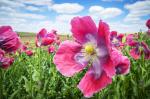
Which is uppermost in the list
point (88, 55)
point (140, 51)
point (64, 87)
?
point (88, 55)

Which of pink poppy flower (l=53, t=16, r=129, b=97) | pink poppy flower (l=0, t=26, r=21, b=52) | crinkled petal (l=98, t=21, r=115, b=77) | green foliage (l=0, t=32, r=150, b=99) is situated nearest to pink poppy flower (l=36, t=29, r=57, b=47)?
green foliage (l=0, t=32, r=150, b=99)

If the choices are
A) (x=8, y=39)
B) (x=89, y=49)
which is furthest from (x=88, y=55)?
(x=8, y=39)

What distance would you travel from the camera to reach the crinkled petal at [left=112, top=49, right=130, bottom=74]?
0.94m

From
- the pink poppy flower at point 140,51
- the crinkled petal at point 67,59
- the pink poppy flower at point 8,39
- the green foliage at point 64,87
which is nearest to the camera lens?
the crinkled petal at point 67,59

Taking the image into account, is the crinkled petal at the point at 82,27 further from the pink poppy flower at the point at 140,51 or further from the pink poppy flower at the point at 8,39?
the pink poppy flower at the point at 140,51

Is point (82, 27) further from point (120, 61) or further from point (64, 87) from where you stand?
point (64, 87)

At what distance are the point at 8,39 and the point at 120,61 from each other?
61 centimetres

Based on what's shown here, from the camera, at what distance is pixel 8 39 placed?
1446 mm

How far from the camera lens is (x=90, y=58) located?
1.07 metres

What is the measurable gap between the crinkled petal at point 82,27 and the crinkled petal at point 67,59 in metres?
0.03

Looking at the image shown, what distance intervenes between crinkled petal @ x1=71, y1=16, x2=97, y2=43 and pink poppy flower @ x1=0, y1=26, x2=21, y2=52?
1.40ft

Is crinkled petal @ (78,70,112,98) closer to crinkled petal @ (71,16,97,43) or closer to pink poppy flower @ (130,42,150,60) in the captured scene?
crinkled petal @ (71,16,97,43)

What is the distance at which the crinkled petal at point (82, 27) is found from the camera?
1.06 meters

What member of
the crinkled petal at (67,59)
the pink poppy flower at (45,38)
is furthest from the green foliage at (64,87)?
the crinkled petal at (67,59)
